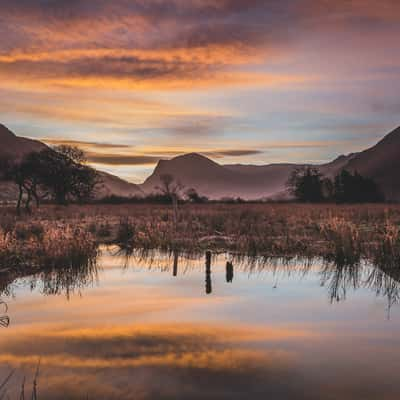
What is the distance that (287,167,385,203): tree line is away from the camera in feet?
234

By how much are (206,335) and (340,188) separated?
225 feet

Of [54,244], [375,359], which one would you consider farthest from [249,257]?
[375,359]

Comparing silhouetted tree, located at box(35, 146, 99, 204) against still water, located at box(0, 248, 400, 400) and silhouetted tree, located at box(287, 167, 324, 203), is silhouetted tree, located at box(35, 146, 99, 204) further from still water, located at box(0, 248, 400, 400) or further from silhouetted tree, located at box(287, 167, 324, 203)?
still water, located at box(0, 248, 400, 400)

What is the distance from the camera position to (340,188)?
73.0 metres

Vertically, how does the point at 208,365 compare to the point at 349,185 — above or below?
below

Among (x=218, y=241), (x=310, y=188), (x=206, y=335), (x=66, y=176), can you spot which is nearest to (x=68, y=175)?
(x=66, y=176)

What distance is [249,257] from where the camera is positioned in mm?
16516

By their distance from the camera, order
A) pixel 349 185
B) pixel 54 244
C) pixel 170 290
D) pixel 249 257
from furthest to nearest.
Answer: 1. pixel 349 185
2. pixel 249 257
3. pixel 54 244
4. pixel 170 290

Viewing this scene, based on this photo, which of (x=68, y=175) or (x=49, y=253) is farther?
(x=68, y=175)

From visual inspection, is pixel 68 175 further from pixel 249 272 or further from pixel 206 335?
pixel 206 335

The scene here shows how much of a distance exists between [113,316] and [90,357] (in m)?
2.53

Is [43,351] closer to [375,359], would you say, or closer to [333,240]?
[375,359]

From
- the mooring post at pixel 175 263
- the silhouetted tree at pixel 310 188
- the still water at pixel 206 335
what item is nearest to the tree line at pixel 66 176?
the silhouetted tree at pixel 310 188

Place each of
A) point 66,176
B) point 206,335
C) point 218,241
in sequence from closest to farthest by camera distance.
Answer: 1. point 206,335
2. point 218,241
3. point 66,176
